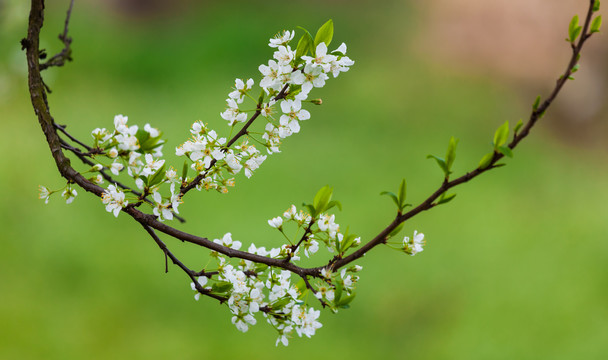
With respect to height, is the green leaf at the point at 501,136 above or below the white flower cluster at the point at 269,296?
above

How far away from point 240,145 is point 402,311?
218 cm

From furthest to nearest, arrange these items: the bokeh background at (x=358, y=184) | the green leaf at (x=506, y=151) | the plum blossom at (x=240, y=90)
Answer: the bokeh background at (x=358, y=184), the plum blossom at (x=240, y=90), the green leaf at (x=506, y=151)

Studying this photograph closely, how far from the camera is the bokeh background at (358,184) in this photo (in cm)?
261

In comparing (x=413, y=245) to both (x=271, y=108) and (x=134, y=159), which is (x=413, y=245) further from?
(x=134, y=159)

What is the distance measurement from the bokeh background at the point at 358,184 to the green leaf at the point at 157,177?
1.71 metres

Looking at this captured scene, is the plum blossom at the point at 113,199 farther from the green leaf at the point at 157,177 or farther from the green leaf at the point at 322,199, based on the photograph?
the green leaf at the point at 322,199

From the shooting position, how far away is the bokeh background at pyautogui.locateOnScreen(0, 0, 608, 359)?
261cm

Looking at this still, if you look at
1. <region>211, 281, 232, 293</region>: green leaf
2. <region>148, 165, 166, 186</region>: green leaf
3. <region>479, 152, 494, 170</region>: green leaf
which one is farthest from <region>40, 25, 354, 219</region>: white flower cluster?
<region>479, 152, 494, 170</region>: green leaf

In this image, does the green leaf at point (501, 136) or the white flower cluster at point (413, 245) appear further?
the white flower cluster at point (413, 245)

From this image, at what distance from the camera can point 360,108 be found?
4273 mm

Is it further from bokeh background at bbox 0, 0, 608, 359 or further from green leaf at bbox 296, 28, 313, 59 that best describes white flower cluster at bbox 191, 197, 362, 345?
bokeh background at bbox 0, 0, 608, 359

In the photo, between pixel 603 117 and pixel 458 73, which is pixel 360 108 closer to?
pixel 458 73

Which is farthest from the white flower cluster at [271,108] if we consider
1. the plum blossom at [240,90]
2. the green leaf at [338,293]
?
the green leaf at [338,293]

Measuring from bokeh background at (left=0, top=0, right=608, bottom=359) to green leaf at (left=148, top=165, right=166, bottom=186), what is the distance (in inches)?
67.2
